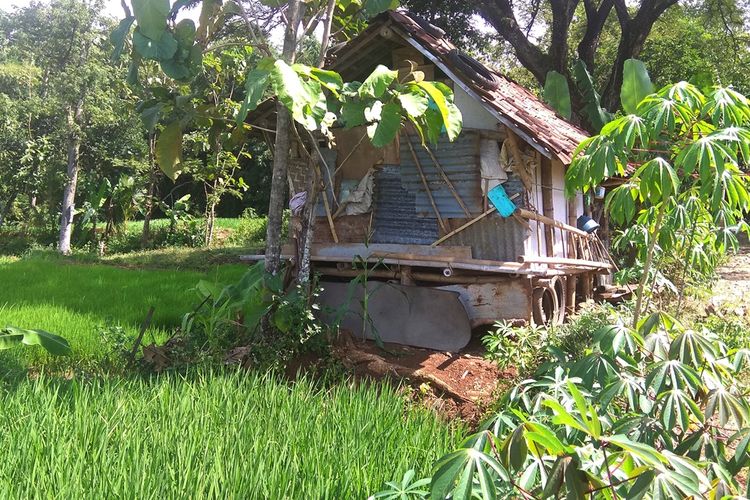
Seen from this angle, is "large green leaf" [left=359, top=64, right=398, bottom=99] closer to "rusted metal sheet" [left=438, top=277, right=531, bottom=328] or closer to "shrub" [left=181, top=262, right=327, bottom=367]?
"shrub" [left=181, top=262, right=327, bottom=367]

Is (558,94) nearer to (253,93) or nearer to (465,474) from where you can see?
(253,93)

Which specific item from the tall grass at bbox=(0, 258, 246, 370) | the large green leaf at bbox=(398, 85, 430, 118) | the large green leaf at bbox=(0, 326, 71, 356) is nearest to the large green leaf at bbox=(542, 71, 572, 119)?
the large green leaf at bbox=(398, 85, 430, 118)

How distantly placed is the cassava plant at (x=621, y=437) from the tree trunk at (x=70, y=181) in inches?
655

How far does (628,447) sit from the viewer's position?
4.32 feet

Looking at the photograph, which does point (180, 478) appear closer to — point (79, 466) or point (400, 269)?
point (79, 466)

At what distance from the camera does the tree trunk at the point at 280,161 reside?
517 centimetres

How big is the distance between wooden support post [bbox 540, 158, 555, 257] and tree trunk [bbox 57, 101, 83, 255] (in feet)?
45.8

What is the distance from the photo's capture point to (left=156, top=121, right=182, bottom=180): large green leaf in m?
5.32

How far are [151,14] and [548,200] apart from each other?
15.4ft

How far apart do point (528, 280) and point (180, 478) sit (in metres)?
4.56

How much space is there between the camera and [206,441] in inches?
97.8

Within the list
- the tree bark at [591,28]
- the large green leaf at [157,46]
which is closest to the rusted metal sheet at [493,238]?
the large green leaf at [157,46]

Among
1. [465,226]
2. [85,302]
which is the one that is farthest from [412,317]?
[85,302]

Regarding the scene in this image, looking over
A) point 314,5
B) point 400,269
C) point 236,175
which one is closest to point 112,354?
point 400,269
